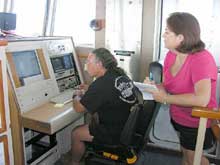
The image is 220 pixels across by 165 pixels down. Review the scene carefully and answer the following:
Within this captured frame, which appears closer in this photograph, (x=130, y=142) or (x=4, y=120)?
(x=4, y=120)

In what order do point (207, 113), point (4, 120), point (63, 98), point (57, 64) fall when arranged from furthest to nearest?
1. point (57, 64)
2. point (63, 98)
3. point (4, 120)
4. point (207, 113)

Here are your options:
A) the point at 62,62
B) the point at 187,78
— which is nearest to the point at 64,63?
the point at 62,62

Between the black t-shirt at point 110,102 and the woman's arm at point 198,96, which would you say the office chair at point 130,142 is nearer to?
the black t-shirt at point 110,102

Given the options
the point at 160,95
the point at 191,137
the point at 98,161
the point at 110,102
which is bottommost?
the point at 98,161

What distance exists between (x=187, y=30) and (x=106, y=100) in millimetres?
707

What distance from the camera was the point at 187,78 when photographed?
4.91 feet

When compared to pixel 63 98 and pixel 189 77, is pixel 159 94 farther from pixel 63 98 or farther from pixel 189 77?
pixel 63 98

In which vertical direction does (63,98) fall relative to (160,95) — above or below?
below

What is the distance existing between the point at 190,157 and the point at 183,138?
0.12 meters

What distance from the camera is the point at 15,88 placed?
1847mm

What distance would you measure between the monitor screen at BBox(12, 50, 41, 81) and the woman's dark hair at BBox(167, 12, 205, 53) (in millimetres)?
1158

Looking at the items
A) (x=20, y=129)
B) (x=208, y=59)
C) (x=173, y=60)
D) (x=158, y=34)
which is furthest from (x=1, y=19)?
(x=208, y=59)

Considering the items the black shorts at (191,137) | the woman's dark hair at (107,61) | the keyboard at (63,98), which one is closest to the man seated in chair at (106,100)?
the woman's dark hair at (107,61)

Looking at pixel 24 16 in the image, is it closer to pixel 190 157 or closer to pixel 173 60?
pixel 173 60
